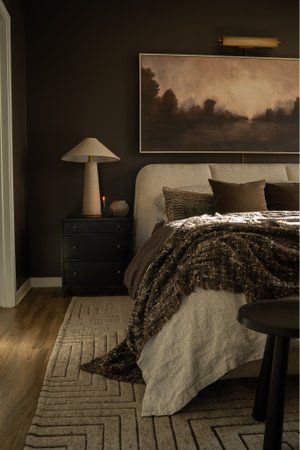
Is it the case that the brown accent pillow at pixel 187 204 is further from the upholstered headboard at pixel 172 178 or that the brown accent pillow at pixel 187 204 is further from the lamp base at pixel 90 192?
the lamp base at pixel 90 192

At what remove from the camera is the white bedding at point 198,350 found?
179 centimetres

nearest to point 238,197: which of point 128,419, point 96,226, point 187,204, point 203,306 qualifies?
point 187,204

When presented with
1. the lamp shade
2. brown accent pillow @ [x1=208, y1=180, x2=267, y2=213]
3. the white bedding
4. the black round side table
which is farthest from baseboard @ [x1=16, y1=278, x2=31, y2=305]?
Answer: the black round side table

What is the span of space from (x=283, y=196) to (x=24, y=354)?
2410 mm

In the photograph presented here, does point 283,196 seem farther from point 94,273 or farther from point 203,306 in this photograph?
point 203,306

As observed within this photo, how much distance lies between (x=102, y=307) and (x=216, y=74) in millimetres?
2519

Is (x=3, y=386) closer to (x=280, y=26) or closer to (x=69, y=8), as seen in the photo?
(x=69, y=8)

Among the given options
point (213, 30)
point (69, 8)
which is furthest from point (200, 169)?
point (69, 8)

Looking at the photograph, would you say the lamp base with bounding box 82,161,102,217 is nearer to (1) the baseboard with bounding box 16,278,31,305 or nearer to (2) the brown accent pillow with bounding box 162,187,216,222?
(2) the brown accent pillow with bounding box 162,187,216,222

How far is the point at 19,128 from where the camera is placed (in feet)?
13.1

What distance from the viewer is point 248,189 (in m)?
3.69

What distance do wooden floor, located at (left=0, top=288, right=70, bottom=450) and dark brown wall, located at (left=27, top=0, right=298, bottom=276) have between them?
90cm

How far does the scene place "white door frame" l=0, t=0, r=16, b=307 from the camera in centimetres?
354

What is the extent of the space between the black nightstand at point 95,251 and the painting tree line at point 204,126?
3.16ft
